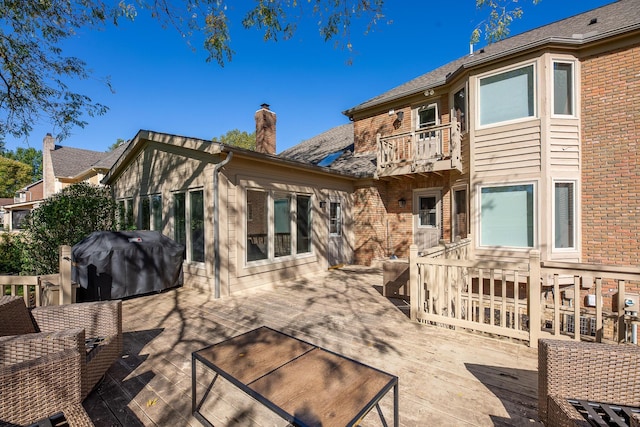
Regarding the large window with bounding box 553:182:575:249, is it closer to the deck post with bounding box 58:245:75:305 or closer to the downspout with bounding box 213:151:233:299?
the downspout with bounding box 213:151:233:299

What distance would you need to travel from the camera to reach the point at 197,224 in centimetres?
676

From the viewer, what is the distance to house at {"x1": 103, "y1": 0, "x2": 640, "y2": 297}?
6.26 meters

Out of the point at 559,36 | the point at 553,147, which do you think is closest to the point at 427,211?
the point at 553,147

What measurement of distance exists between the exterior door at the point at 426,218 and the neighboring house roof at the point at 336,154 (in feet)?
6.28

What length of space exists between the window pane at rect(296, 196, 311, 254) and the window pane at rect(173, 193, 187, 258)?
288 cm

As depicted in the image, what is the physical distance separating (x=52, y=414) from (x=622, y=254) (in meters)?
9.42

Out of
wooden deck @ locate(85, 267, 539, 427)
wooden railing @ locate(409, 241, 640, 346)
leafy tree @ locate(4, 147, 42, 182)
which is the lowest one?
wooden deck @ locate(85, 267, 539, 427)

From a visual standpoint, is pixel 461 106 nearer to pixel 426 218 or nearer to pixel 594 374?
pixel 426 218

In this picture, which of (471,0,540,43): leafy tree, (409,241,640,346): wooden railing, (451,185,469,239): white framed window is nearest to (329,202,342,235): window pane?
(451,185,469,239): white framed window

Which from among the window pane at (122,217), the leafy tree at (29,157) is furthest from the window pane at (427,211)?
the leafy tree at (29,157)

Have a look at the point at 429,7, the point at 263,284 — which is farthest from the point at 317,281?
the point at 429,7

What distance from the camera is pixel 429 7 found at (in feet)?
24.6

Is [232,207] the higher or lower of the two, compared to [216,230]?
higher

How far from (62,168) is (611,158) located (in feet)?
97.3
